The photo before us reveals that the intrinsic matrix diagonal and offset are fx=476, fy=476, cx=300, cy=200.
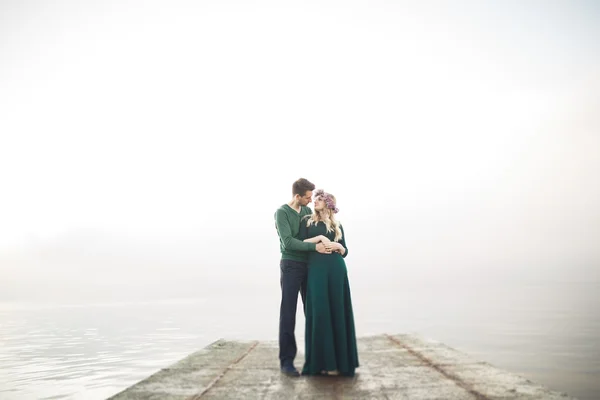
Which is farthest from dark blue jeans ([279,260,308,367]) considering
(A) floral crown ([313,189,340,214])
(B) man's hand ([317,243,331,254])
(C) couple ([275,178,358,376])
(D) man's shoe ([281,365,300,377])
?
(A) floral crown ([313,189,340,214])

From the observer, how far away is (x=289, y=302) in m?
5.48

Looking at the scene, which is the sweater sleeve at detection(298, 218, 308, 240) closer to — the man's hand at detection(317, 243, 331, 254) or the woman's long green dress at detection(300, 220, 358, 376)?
the woman's long green dress at detection(300, 220, 358, 376)

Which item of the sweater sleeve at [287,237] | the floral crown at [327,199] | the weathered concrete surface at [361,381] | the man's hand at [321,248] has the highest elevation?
the floral crown at [327,199]

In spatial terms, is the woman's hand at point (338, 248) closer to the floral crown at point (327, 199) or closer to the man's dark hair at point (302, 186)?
the floral crown at point (327, 199)

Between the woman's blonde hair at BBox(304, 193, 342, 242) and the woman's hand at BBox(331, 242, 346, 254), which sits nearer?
the woman's hand at BBox(331, 242, 346, 254)

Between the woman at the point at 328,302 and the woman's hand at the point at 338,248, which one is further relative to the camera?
the woman's hand at the point at 338,248

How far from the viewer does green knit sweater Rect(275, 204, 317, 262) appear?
17.4ft

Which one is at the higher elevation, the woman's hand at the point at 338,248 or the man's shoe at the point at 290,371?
the woman's hand at the point at 338,248

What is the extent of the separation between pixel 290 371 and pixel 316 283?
0.99 metres

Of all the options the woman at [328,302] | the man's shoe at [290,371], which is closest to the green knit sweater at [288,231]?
the woman at [328,302]

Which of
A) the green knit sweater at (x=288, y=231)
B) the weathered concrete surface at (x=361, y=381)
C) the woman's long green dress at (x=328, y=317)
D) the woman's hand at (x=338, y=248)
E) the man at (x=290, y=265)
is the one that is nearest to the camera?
the weathered concrete surface at (x=361, y=381)

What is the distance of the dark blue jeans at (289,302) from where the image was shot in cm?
546

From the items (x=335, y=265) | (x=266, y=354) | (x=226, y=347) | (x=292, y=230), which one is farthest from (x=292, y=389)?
(x=226, y=347)

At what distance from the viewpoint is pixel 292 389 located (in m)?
4.38
